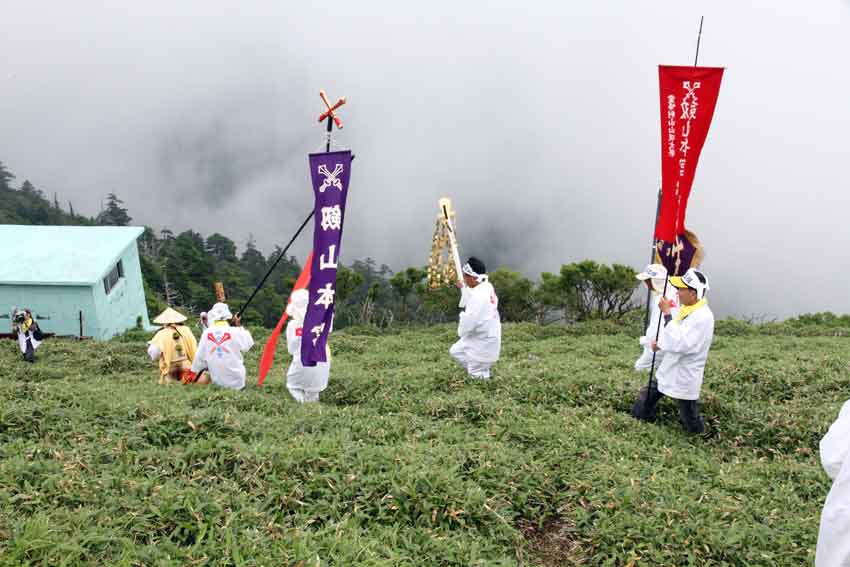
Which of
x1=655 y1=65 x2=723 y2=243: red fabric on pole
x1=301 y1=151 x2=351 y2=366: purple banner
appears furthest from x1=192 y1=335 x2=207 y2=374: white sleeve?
x1=655 y1=65 x2=723 y2=243: red fabric on pole

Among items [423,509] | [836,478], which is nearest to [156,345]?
[423,509]

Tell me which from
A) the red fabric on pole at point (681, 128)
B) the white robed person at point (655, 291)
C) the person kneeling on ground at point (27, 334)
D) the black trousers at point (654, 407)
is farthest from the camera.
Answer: the person kneeling on ground at point (27, 334)

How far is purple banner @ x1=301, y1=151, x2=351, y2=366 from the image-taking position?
7008 millimetres

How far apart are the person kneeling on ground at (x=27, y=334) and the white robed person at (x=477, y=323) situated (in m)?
9.51

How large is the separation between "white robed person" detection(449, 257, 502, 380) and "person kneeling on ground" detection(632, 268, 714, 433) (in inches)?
92.7

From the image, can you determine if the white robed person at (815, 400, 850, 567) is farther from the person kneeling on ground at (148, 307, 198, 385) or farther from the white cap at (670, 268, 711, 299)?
the person kneeling on ground at (148, 307, 198, 385)

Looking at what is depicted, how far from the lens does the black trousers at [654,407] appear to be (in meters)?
6.85

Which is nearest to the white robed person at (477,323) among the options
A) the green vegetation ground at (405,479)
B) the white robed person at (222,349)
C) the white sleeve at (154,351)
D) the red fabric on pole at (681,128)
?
the green vegetation ground at (405,479)

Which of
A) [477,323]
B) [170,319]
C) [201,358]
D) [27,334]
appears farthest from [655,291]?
[27,334]

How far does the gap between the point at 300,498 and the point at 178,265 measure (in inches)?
1438

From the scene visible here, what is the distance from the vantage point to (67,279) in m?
17.5

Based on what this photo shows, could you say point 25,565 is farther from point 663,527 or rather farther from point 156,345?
point 156,345

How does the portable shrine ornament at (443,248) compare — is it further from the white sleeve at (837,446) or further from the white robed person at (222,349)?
the white sleeve at (837,446)

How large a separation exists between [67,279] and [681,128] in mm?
17285
